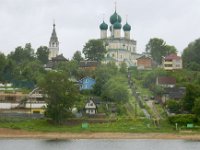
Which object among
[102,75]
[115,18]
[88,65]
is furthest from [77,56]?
[102,75]

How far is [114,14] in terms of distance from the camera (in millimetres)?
117438

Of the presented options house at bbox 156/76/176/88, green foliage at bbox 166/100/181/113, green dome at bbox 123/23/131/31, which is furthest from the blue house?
green dome at bbox 123/23/131/31

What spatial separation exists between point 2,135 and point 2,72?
84.3 ft

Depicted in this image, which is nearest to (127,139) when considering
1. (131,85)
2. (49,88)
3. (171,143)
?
(171,143)

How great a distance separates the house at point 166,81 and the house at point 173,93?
555cm

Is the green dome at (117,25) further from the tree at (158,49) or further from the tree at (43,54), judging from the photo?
the tree at (43,54)

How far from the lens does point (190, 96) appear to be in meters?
76.2

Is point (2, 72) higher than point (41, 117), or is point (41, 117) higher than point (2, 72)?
point (2, 72)

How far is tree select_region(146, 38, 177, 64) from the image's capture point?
4574 inches

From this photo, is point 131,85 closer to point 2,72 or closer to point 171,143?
point 2,72

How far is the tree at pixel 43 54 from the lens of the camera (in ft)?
372

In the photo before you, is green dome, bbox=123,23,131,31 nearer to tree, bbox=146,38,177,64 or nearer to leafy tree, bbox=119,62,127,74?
tree, bbox=146,38,177,64

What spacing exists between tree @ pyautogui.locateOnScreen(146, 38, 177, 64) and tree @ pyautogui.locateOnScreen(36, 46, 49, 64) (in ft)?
54.7

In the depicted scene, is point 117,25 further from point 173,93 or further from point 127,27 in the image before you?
point 173,93
